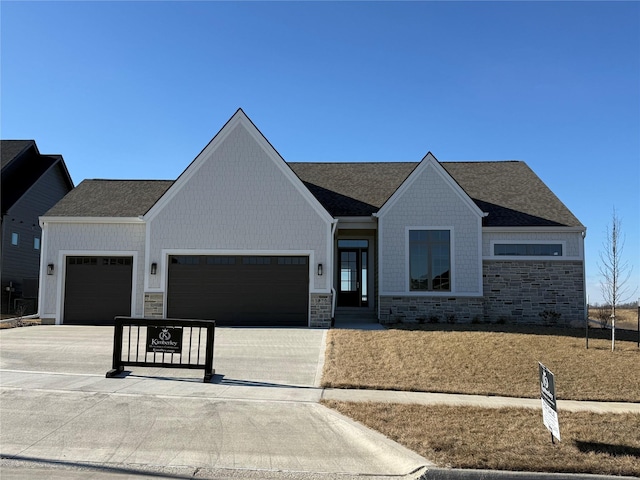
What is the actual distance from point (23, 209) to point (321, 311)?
19.6m

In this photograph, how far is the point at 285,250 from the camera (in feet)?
59.3

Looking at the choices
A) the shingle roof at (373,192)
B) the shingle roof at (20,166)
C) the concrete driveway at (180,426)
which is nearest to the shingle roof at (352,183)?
the shingle roof at (373,192)

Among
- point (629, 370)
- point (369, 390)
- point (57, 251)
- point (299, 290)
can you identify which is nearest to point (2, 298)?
point (57, 251)

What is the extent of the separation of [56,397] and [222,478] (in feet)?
14.7

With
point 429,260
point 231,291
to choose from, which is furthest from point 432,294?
point 231,291

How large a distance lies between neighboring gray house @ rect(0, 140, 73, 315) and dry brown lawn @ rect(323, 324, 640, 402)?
19.3 metres

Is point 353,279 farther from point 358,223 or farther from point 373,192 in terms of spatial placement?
point 373,192

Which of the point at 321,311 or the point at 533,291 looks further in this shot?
the point at 533,291

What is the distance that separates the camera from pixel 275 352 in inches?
523

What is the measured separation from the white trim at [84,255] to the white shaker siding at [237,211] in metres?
0.98

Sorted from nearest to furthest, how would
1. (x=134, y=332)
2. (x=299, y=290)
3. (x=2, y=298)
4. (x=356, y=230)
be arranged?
1. (x=134, y=332)
2. (x=299, y=290)
3. (x=356, y=230)
4. (x=2, y=298)

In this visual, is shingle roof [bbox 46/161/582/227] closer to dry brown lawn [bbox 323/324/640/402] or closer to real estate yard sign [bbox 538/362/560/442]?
dry brown lawn [bbox 323/324/640/402]

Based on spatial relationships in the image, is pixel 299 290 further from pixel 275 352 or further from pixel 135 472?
pixel 135 472

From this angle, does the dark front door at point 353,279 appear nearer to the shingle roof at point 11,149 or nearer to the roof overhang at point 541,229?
Answer: the roof overhang at point 541,229
